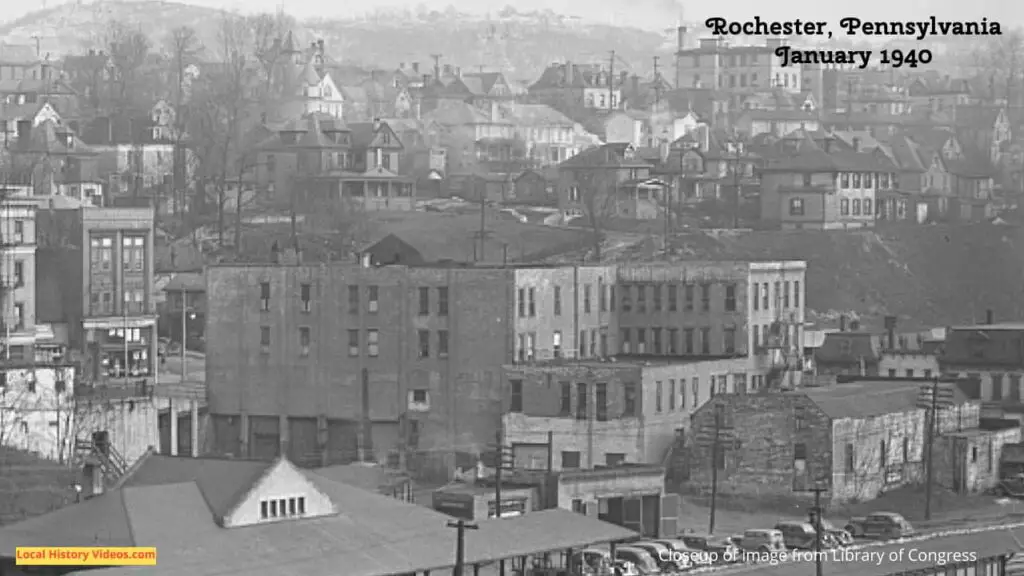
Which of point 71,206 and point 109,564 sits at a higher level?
point 71,206

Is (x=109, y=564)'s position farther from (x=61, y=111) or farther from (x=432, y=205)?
(x=61, y=111)

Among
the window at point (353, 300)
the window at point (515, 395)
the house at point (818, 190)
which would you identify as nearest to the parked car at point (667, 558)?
the window at point (515, 395)

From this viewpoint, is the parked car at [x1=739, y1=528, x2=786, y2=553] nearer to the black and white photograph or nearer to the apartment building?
the black and white photograph

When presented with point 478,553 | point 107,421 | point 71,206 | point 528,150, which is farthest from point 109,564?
point 528,150

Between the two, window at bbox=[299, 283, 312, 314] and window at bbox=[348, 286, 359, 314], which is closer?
window at bbox=[348, 286, 359, 314]

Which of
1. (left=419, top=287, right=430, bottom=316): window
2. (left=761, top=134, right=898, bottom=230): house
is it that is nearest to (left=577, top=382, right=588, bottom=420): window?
(left=419, top=287, right=430, bottom=316): window

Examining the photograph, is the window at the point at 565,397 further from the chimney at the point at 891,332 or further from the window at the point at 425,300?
the chimney at the point at 891,332
